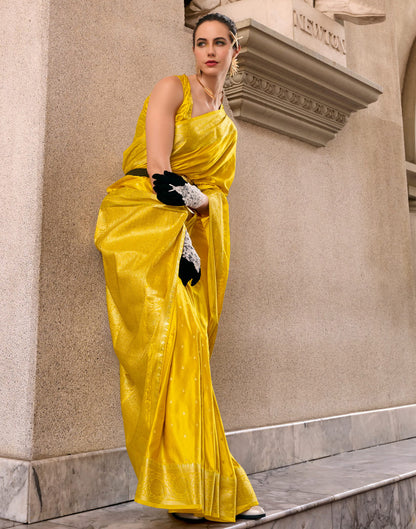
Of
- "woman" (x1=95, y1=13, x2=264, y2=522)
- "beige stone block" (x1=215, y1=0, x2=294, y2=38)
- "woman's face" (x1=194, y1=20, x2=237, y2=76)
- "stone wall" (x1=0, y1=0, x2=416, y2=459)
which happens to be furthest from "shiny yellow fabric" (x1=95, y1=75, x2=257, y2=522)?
"beige stone block" (x1=215, y1=0, x2=294, y2=38)

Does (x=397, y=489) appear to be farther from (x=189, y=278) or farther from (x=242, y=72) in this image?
(x=242, y=72)

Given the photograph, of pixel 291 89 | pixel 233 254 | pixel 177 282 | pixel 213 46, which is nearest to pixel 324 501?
pixel 177 282

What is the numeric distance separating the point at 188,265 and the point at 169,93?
0.70m

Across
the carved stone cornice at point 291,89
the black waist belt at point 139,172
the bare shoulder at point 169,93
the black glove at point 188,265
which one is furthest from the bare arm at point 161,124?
the carved stone cornice at point 291,89

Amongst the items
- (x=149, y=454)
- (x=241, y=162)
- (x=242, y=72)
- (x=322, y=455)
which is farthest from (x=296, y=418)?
(x=242, y=72)

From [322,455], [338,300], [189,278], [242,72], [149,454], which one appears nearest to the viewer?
[149,454]

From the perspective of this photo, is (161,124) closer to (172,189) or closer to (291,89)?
(172,189)

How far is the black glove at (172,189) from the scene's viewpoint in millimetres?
2385

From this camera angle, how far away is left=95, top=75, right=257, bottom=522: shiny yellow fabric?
7.25ft

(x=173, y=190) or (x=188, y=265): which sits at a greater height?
(x=173, y=190)

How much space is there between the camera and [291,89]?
3887 millimetres

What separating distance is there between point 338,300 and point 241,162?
1.19 metres

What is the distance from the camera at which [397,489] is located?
126 inches

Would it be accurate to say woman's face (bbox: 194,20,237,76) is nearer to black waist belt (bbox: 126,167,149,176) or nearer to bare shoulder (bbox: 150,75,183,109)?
bare shoulder (bbox: 150,75,183,109)
